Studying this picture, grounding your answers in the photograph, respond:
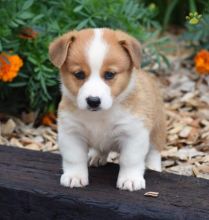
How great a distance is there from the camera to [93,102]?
368cm

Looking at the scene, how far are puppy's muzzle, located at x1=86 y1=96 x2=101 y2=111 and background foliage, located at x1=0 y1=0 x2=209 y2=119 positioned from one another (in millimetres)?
1880

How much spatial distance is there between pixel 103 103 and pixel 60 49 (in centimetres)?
47

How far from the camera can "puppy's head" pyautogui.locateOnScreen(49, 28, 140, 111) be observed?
147 inches

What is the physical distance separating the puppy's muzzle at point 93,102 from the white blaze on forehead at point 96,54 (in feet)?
0.58

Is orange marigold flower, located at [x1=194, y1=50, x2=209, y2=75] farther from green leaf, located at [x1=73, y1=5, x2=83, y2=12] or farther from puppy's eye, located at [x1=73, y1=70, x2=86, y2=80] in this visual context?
puppy's eye, located at [x1=73, y1=70, x2=86, y2=80]

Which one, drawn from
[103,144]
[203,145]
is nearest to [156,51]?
[203,145]

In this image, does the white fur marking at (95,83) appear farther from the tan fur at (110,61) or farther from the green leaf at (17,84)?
the green leaf at (17,84)

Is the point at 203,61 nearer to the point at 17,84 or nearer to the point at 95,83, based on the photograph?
the point at 17,84

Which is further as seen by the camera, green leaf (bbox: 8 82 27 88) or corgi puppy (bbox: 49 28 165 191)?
green leaf (bbox: 8 82 27 88)

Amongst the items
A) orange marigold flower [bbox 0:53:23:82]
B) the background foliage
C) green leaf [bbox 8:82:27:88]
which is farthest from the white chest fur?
green leaf [bbox 8:82:27:88]

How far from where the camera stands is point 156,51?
652 cm

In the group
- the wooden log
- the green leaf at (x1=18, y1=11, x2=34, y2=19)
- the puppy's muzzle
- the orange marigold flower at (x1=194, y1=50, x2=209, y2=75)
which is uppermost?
the green leaf at (x1=18, y1=11, x2=34, y2=19)

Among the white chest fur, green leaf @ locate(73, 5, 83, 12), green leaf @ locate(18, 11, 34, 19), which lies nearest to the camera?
the white chest fur

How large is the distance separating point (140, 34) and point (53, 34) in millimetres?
857
